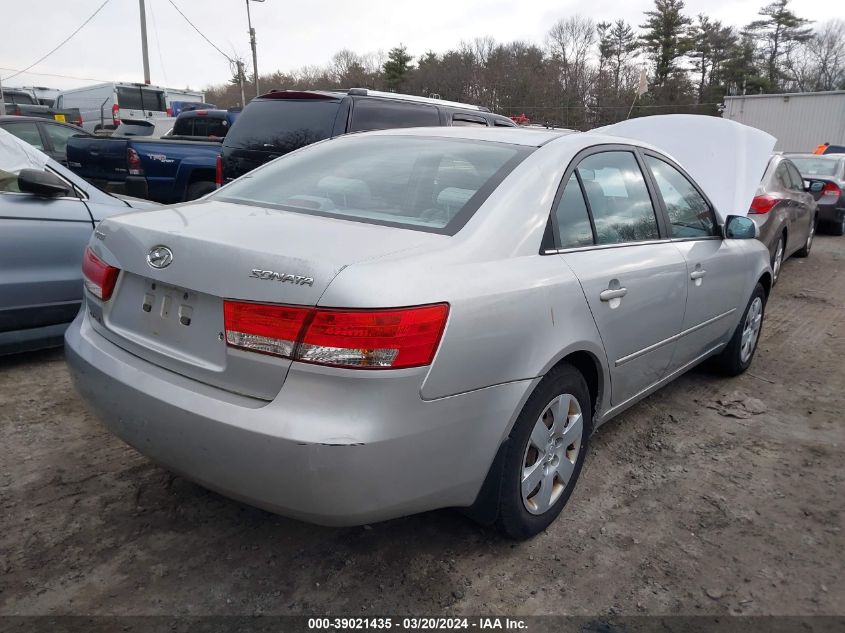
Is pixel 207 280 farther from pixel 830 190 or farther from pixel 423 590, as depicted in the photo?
pixel 830 190

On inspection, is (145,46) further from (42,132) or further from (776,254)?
(776,254)

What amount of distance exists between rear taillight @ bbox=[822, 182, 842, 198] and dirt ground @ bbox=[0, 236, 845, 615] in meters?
9.81

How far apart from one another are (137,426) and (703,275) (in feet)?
9.67

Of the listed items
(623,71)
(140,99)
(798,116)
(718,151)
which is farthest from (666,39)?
(718,151)

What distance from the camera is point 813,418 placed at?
3.98 m

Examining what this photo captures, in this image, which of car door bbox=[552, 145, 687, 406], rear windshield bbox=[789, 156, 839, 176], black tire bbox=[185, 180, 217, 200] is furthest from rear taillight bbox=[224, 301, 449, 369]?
rear windshield bbox=[789, 156, 839, 176]

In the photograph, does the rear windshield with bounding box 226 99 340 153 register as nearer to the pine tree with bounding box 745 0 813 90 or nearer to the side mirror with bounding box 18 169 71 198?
the side mirror with bounding box 18 169 71 198

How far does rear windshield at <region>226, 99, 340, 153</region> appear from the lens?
20.2ft

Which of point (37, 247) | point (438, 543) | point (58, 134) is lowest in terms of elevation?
point (438, 543)

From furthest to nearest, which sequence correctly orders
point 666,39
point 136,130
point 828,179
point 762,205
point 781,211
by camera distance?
point 666,39, point 136,130, point 828,179, point 781,211, point 762,205

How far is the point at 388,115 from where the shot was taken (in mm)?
6484

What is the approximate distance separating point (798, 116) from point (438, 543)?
26933 millimetres

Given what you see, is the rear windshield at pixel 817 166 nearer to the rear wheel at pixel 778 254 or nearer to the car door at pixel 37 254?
the rear wheel at pixel 778 254

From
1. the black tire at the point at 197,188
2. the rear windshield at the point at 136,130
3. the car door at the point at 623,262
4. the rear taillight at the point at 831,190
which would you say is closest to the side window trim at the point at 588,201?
the car door at the point at 623,262
